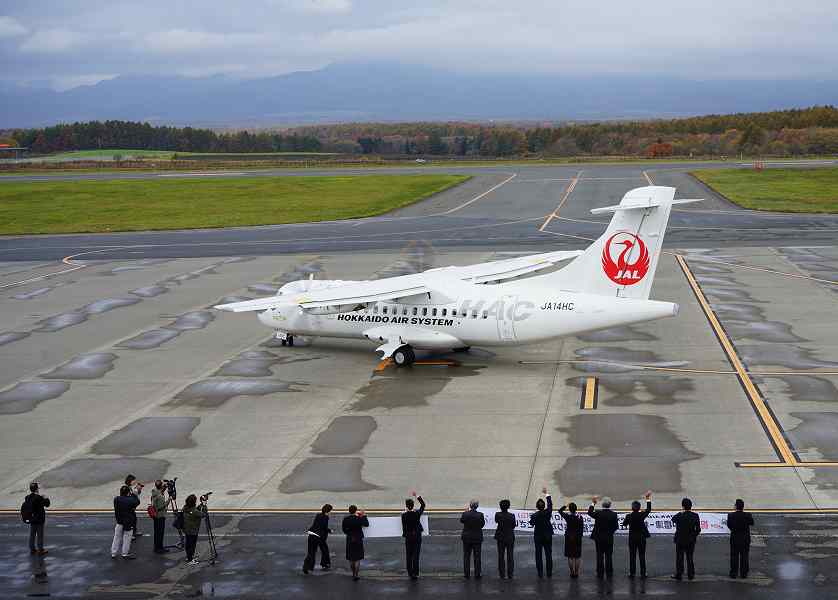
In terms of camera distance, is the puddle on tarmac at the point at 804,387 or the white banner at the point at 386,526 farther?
the puddle on tarmac at the point at 804,387

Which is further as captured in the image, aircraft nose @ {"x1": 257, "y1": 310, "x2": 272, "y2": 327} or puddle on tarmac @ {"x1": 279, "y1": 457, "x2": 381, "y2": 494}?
aircraft nose @ {"x1": 257, "y1": 310, "x2": 272, "y2": 327}

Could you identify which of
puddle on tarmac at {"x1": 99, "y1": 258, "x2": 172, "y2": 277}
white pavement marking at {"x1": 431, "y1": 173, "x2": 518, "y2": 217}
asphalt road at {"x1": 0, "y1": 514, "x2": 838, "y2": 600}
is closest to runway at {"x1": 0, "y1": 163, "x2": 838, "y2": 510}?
asphalt road at {"x1": 0, "y1": 514, "x2": 838, "y2": 600}

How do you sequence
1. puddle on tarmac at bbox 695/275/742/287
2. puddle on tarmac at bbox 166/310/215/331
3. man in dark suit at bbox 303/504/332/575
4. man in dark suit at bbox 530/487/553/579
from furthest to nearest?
puddle on tarmac at bbox 695/275/742/287 → puddle on tarmac at bbox 166/310/215/331 → man in dark suit at bbox 303/504/332/575 → man in dark suit at bbox 530/487/553/579

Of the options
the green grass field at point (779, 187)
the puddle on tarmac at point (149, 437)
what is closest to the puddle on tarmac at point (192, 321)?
the puddle on tarmac at point (149, 437)

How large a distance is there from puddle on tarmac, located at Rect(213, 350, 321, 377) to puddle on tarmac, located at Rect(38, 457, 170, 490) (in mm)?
9291

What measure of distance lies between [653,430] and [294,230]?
55.2 meters

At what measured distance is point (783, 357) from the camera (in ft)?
115

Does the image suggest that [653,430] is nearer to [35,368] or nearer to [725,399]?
[725,399]

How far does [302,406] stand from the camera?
103 ft

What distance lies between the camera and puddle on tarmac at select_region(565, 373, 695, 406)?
30.4 m

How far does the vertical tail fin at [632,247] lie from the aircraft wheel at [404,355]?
7075 mm

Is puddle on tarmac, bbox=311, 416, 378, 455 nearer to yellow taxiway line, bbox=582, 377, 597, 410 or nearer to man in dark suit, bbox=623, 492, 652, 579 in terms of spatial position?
yellow taxiway line, bbox=582, 377, 597, 410

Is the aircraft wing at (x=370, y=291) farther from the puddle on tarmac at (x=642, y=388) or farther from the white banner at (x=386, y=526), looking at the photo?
the white banner at (x=386, y=526)

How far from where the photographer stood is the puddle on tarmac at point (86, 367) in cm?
3634
